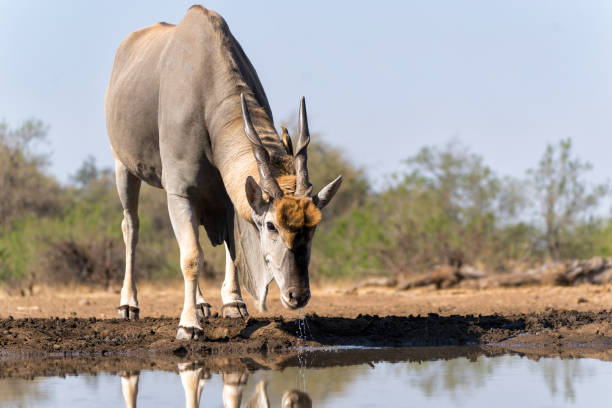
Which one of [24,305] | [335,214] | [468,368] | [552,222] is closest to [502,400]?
[468,368]

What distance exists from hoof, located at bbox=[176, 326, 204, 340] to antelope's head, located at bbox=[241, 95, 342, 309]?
1.20 meters

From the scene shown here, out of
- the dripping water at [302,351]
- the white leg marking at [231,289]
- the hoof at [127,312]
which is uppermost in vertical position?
the white leg marking at [231,289]

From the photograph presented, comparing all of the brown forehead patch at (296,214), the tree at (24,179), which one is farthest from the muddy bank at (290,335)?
the tree at (24,179)

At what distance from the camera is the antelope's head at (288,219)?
579cm

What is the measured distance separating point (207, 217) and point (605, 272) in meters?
8.06

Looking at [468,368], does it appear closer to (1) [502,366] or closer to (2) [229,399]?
(1) [502,366]

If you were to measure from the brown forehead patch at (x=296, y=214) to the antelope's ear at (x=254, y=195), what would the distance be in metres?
0.28

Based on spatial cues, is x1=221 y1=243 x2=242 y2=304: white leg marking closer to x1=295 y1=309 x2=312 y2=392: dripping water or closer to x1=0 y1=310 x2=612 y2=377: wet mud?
x1=0 y1=310 x2=612 y2=377: wet mud

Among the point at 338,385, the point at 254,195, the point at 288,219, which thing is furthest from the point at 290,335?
the point at 338,385

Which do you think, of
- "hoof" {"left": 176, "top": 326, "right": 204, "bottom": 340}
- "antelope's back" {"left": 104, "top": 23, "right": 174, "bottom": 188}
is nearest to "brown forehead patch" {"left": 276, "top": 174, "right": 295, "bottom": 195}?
Result: "hoof" {"left": 176, "top": 326, "right": 204, "bottom": 340}

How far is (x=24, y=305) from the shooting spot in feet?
41.0

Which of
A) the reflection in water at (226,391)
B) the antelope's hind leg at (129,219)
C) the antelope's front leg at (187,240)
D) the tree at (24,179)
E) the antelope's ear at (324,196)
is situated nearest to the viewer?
the reflection in water at (226,391)

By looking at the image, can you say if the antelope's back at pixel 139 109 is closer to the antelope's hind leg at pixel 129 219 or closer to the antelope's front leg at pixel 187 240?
the antelope's hind leg at pixel 129 219

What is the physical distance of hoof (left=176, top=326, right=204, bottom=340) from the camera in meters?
7.09
